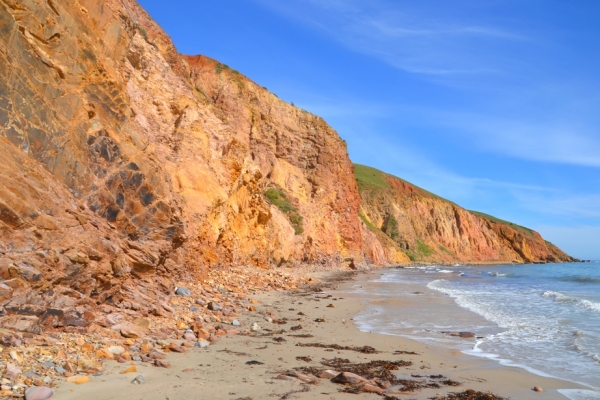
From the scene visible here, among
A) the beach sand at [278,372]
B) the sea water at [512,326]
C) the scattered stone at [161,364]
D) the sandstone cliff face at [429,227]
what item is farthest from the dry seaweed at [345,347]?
the sandstone cliff face at [429,227]

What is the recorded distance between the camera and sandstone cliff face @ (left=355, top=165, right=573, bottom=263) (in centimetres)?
6944

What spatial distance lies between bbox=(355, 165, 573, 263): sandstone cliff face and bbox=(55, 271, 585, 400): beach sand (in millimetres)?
48982

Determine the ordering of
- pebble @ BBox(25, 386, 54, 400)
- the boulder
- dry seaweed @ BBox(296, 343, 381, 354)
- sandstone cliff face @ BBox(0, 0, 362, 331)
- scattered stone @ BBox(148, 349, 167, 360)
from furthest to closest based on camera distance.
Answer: dry seaweed @ BBox(296, 343, 381, 354), sandstone cliff face @ BBox(0, 0, 362, 331), scattered stone @ BBox(148, 349, 167, 360), the boulder, pebble @ BBox(25, 386, 54, 400)

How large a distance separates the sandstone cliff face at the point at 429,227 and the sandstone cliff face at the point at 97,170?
45.2 metres

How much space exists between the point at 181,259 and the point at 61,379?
6006 millimetres

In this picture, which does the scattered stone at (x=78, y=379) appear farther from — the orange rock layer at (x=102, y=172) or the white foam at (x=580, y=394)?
the white foam at (x=580, y=394)

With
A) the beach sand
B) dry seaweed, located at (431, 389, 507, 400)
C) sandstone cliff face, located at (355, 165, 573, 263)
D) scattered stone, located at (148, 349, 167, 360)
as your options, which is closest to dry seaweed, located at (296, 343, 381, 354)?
the beach sand

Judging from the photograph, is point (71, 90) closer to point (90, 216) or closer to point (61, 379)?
point (90, 216)

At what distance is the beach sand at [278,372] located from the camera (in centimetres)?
483

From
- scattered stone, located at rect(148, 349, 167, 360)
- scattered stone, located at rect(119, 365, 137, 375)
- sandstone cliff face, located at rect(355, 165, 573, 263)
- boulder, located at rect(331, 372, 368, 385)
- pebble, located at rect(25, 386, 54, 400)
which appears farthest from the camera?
sandstone cliff face, located at rect(355, 165, 573, 263)

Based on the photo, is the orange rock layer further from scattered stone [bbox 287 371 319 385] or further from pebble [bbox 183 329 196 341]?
scattered stone [bbox 287 371 319 385]

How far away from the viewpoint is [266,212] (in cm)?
2108

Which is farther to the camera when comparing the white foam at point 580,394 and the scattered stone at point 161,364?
the scattered stone at point 161,364

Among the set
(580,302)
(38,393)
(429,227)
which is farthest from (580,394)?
(429,227)
